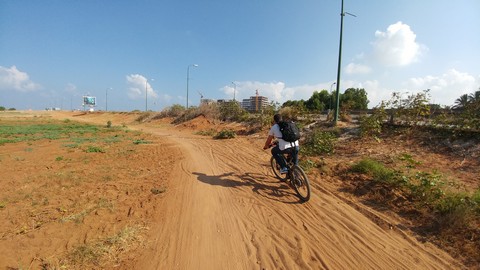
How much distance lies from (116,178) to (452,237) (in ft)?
25.7

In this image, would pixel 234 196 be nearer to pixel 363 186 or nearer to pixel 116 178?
pixel 363 186

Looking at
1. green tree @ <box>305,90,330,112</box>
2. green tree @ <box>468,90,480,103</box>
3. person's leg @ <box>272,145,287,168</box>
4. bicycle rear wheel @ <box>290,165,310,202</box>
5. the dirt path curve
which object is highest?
green tree @ <box>305,90,330,112</box>

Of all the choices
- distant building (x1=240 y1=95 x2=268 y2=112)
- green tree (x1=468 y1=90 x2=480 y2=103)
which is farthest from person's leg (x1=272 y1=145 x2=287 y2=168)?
distant building (x1=240 y1=95 x2=268 y2=112)

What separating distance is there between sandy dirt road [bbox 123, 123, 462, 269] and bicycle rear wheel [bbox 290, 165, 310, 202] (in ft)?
0.55

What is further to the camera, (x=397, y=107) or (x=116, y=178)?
(x=397, y=107)

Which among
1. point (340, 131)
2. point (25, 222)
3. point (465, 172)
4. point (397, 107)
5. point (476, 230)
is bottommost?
point (25, 222)

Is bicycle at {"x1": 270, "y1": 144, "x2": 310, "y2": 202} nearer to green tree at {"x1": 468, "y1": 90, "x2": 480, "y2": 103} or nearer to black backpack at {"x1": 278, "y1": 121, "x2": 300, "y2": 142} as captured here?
black backpack at {"x1": 278, "y1": 121, "x2": 300, "y2": 142}

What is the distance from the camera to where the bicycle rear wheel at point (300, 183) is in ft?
18.5

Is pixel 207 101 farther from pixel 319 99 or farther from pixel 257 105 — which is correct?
pixel 319 99

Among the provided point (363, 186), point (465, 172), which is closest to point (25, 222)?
point (363, 186)

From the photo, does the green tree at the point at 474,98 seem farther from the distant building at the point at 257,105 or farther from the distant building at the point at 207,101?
the distant building at the point at 207,101

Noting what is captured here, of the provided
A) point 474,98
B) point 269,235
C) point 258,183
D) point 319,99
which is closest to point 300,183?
point 258,183

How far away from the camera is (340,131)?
12.5m

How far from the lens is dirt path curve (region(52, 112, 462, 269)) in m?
3.62
